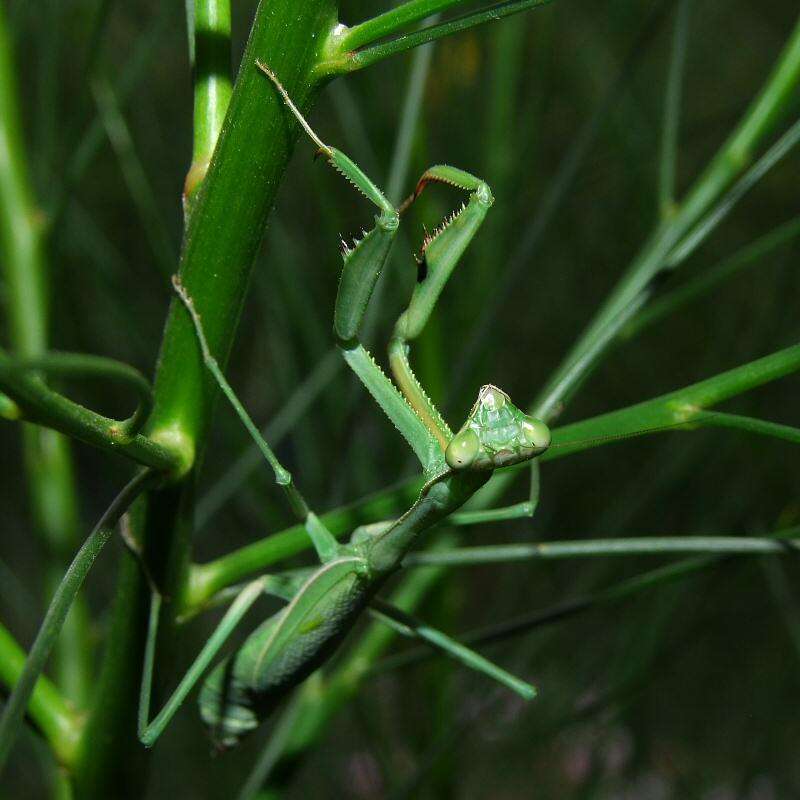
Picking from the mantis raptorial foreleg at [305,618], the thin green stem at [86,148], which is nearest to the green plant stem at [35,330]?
the thin green stem at [86,148]

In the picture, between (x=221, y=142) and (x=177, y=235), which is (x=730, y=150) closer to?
(x=221, y=142)

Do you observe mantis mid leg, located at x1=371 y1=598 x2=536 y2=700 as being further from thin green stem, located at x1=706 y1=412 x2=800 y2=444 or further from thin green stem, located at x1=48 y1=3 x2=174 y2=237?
thin green stem, located at x1=48 y1=3 x2=174 y2=237

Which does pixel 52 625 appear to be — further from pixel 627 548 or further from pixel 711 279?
pixel 711 279

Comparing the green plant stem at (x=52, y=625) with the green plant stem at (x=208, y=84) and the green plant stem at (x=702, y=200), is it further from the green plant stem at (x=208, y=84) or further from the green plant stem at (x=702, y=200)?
the green plant stem at (x=702, y=200)

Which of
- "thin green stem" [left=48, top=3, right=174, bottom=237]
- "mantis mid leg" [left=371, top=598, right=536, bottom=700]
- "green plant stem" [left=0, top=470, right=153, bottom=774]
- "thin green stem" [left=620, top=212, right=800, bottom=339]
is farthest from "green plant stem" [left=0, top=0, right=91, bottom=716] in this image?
"thin green stem" [left=620, top=212, right=800, bottom=339]

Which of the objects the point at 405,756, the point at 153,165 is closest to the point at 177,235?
the point at 153,165

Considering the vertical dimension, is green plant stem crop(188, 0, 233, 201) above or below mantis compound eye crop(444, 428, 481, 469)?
above
